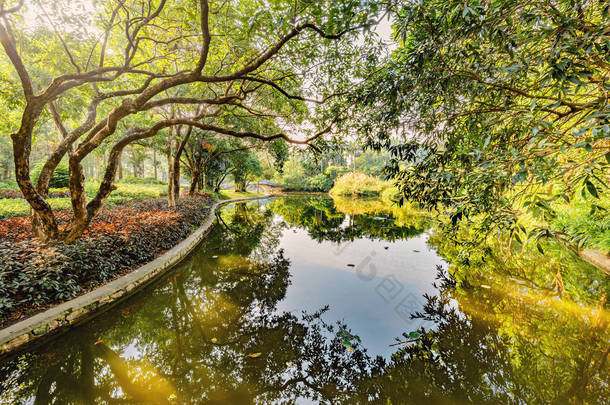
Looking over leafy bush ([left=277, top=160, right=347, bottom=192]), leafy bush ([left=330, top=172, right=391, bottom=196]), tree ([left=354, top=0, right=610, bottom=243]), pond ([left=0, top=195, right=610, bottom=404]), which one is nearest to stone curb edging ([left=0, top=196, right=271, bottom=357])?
pond ([left=0, top=195, right=610, bottom=404])

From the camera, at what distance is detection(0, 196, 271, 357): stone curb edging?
2.74 meters

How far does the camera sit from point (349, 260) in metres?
6.39

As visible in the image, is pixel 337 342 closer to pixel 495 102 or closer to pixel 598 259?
pixel 495 102

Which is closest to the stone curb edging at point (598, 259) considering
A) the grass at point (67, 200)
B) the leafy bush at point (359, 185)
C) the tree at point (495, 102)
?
the tree at point (495, 102)

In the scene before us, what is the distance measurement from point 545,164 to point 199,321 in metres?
4.60

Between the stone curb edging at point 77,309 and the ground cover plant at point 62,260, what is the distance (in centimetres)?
22

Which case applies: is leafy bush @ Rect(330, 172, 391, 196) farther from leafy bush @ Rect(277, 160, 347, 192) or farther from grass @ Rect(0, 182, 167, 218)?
grass @ Rect(0, 182, 167, 218)

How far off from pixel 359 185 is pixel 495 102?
2740cm

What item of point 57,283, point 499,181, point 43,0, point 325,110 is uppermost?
point 43,0

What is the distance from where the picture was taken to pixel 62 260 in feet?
12.2

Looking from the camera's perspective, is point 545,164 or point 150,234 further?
point 150,234

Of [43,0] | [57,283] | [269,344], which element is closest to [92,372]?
[57,283]

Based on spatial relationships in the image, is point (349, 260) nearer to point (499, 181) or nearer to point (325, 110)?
point (325, 110)

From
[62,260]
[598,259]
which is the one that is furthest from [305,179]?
[62,260]
